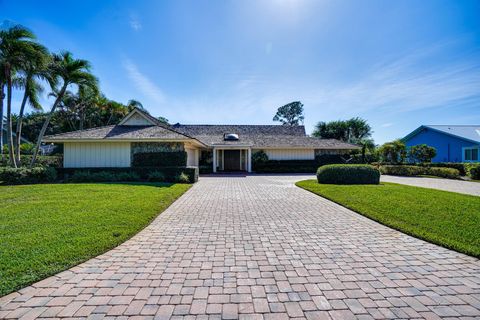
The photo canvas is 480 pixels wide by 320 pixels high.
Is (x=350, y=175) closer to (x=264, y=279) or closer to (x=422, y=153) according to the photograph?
(x=264, y=279)

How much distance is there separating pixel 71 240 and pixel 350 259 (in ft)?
16.5

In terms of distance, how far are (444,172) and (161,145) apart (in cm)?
2197

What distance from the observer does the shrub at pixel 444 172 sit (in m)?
16.5

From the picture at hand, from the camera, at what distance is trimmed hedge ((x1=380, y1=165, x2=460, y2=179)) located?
1666cm

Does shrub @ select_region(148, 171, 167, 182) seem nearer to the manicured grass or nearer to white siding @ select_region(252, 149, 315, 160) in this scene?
the manicured grass

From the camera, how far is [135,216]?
5.69 metres

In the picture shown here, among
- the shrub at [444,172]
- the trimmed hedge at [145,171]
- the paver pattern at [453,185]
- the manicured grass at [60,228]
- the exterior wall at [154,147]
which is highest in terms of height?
the exterior wall at [154,147]

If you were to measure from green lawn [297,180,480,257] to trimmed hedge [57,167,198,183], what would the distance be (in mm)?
Result: 8212

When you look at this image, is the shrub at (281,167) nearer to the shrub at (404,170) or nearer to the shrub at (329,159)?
the shrub at (329,159)

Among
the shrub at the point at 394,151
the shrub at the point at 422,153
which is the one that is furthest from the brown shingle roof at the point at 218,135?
the shrub at the point at 422,153

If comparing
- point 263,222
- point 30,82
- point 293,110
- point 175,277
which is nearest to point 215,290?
point 175,277

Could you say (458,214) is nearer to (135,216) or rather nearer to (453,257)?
(453,257)

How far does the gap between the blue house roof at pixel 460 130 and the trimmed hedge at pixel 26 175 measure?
34.8 meters

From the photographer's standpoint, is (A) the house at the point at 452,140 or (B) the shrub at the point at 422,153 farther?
(A) the house at the point at 452,140
